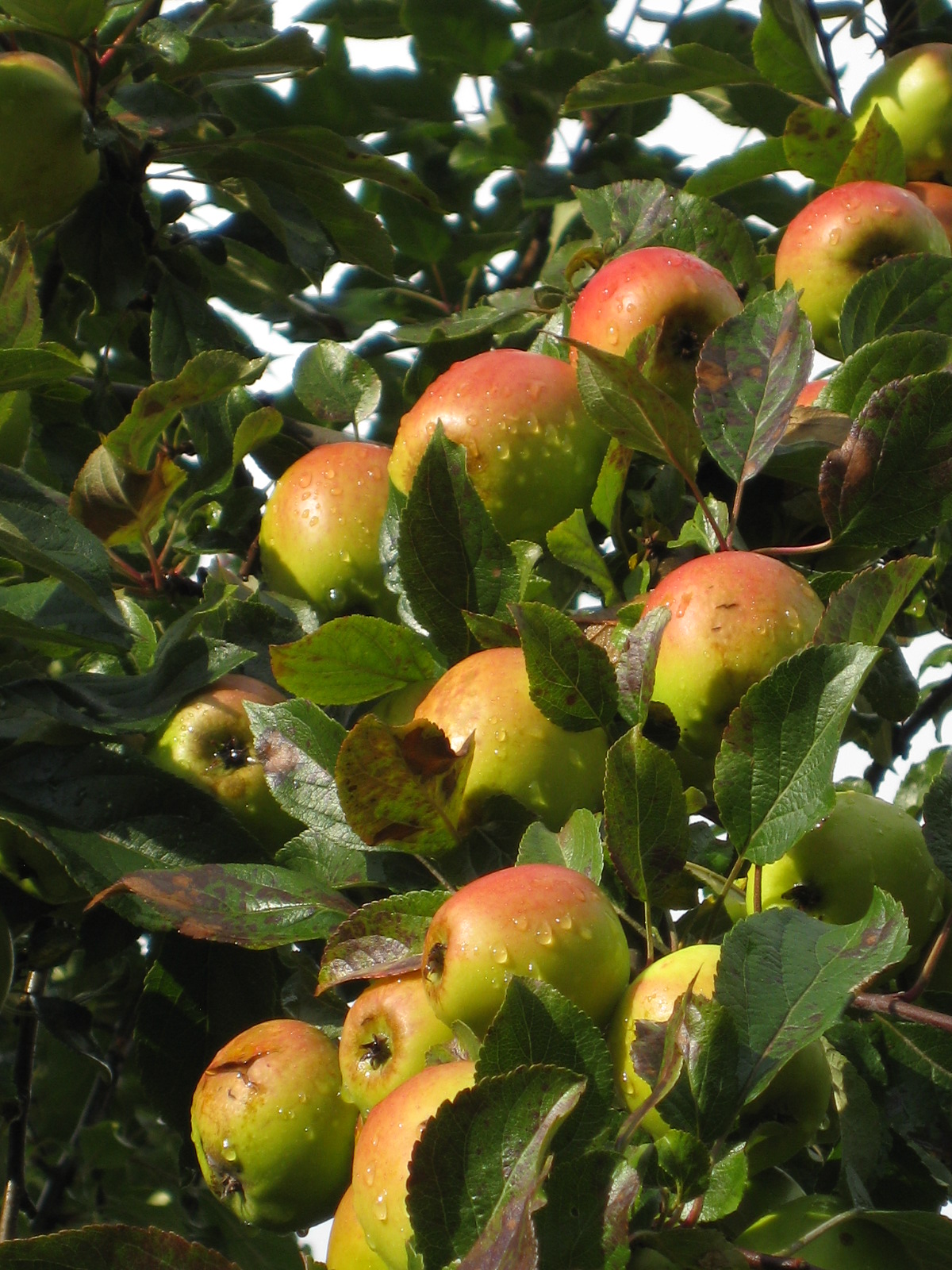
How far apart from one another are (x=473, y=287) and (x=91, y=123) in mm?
738

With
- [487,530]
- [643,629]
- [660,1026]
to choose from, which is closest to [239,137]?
[487,530]

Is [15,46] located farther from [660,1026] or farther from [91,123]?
[660,1026]

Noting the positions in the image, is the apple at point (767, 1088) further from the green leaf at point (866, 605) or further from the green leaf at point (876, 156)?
the green leaf at point (876, 156)

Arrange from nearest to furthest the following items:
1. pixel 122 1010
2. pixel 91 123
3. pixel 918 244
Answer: pixel 918 244 → pixel 91 123 → pixel 122 1010

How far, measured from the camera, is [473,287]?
214 cm

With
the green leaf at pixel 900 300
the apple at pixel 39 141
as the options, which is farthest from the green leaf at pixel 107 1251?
the apple at pixel 39 141

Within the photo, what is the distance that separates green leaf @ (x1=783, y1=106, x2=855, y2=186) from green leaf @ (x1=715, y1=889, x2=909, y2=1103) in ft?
3.21

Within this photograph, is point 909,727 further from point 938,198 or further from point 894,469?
point 894,469

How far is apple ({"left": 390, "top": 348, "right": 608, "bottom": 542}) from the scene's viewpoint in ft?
3.41

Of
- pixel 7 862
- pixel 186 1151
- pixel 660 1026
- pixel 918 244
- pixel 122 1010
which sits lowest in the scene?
pixel 122 1010

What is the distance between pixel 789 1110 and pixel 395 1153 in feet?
0.73

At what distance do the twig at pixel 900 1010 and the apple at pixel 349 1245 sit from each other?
312 millimetres

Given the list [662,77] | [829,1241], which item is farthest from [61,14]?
[829,1241]

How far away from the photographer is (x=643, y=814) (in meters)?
0.75
